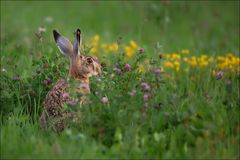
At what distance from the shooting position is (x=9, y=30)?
37.9 ft

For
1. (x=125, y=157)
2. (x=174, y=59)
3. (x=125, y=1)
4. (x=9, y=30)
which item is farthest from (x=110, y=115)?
(x=125, y=1)

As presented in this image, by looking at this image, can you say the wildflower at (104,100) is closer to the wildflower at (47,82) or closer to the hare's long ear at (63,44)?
Result: the wildflower at (47,82)

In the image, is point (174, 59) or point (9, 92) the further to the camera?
point (174, 59)

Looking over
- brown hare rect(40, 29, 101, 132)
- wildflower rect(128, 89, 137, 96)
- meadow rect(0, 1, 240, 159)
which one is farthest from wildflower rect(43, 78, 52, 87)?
wildflower rect(128, 89, 137, 96)

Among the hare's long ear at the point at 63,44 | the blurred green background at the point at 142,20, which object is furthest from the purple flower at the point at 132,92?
the blurred green background at the point at 142,20

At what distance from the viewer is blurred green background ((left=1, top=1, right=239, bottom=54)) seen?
12.3 metres

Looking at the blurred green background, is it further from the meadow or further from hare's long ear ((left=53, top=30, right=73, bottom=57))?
hare's long ear ((left=53, top=30, right=73, bottom=57))

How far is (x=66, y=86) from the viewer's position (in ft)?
22.3

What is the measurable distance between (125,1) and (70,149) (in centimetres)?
883

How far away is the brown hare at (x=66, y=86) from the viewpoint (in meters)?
6.61

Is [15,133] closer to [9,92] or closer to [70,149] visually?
[70,149]

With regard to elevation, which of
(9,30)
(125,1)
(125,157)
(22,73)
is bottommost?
(125,157)

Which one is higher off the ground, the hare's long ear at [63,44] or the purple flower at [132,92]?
the hare's long ear at [63,44]

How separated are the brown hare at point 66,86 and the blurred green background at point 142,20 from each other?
4207 mm
